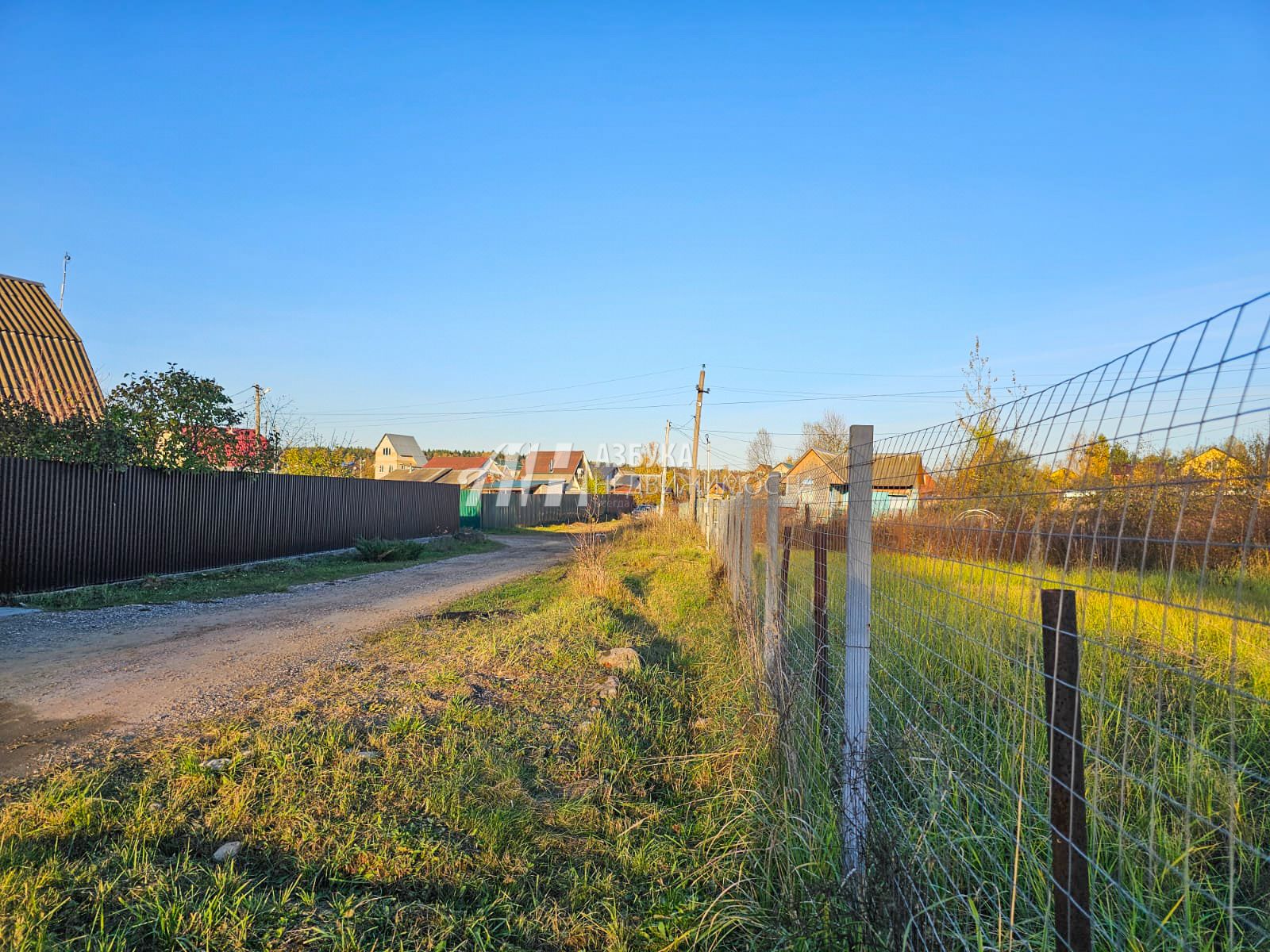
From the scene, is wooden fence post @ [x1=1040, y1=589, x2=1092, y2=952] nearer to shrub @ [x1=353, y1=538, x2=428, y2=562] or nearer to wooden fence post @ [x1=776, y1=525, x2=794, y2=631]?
wooden fence post @ [x1=776, y1=525, x2=794, y2=631]

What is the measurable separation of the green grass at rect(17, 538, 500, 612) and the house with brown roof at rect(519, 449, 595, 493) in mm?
40055

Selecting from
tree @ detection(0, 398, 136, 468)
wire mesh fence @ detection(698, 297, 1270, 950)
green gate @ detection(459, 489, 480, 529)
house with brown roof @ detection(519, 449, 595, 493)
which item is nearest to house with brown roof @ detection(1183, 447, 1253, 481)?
wire mesh fence @ detection(698, 297, 1270, 950)

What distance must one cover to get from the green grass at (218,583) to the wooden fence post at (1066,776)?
33.9 ft

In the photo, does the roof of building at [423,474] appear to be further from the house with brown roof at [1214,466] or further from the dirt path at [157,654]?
the house with brown roof at [1214,466]

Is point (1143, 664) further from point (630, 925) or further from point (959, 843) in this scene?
point (630, 925)

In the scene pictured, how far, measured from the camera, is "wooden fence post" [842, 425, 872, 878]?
104 inches

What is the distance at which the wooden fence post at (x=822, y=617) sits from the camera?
3.56m

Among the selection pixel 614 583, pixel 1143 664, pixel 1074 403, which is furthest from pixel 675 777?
pixel 614 583

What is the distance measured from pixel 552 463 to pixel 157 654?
188 feet

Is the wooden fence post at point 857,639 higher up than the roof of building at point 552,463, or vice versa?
the roof of building at point 552,463

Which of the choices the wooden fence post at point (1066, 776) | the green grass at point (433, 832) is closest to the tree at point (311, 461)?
the green grass at point (433, 832)

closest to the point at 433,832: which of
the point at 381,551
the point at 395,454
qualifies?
the point at 381,551

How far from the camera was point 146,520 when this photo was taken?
12.3 m

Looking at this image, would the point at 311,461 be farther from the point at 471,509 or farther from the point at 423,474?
the point at 423,474
